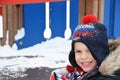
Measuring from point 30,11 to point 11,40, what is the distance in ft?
2.17

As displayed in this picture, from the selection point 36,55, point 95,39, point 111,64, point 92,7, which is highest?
point 92,7

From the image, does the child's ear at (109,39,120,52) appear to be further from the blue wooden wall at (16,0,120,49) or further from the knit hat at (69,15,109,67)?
the blue wooden wall at (16,0,120,49)

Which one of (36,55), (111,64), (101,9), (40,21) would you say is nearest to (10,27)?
(40,21)

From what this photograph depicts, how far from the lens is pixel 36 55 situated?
721 centimetres

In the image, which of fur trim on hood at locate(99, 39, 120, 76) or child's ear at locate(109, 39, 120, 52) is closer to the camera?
fur trim on hood at locate(99, 39, 120, 76)

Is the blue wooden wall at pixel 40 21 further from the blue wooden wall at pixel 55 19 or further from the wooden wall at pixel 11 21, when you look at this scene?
the wooden wall at pixel 11 21

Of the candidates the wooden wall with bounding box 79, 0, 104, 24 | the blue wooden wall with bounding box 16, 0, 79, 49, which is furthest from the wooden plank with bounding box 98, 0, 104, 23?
the blue wooden wall with bounding box 16, 0, 79, 49

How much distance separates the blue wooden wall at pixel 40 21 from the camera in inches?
294

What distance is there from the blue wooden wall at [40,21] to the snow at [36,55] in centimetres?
11

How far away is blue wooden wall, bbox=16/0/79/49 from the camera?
7.47 m

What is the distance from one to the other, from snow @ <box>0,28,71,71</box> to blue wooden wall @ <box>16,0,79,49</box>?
0.35 ft

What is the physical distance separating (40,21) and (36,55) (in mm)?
746

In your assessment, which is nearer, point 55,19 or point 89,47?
point 89,47

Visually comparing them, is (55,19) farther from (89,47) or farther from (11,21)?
(89,47)
